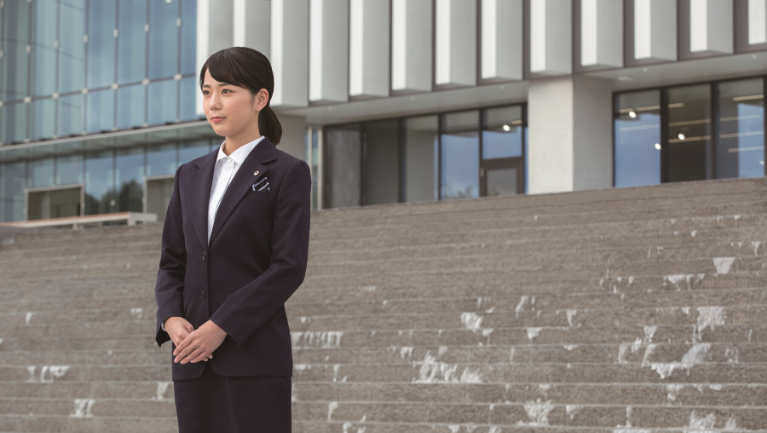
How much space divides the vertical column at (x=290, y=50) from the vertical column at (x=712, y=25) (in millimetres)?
8430

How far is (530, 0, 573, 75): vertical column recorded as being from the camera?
60.1 feet

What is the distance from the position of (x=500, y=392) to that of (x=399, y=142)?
16542mm

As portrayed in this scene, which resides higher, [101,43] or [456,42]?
[101,43]

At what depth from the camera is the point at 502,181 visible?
2155cm

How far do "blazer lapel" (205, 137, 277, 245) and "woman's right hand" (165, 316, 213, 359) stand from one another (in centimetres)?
23

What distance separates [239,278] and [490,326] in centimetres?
607

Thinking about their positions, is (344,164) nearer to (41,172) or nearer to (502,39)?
(502,39)

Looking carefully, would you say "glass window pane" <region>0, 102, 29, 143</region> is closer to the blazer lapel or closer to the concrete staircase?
the concrete staircase

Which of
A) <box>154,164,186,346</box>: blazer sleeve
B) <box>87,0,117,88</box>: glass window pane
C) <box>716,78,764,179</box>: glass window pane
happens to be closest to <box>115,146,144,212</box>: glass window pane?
<box>87,0,117,88</box>: glass window pane

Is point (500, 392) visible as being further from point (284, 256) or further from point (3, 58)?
point (3, 58)

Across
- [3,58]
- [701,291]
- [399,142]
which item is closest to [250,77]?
[701,291]

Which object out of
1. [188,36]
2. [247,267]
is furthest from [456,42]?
[247,267]

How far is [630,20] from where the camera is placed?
59.5 ft

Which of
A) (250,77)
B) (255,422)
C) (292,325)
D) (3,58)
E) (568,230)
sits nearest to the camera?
(255,422)
